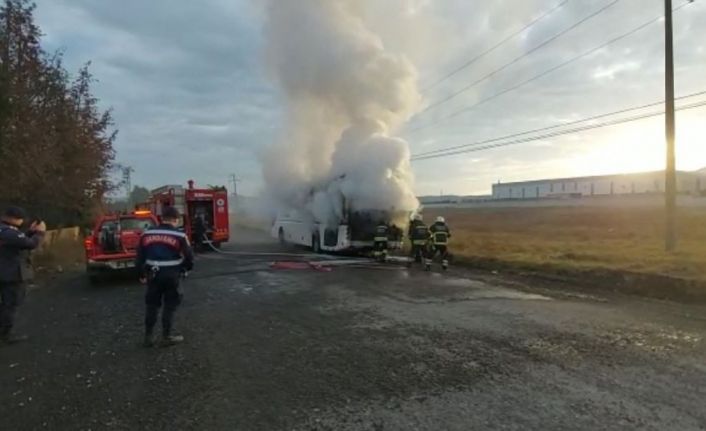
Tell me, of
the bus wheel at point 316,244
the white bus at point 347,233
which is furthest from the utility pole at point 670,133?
the bus wheel at point 316,244

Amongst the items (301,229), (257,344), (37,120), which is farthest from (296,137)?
(257,344)

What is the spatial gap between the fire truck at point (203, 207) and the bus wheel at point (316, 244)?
16.5 ft

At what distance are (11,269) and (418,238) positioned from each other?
38.6 ft

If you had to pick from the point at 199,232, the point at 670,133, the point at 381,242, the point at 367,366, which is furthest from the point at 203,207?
the point at 367,366

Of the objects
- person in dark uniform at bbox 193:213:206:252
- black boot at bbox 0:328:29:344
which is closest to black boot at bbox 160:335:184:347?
black boot at bbox 0:328:29:344

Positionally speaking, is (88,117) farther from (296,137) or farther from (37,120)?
(296,137)

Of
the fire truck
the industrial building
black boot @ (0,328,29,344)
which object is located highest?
the industrial building

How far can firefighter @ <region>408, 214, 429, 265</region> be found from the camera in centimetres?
1730

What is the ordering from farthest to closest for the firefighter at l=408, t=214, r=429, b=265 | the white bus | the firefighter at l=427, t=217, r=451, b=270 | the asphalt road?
the white bus, the firefighter at l=408, t=214, r=429, b=265, the firefighter at l=427, t=217, r=451, b=270, the asphalt road

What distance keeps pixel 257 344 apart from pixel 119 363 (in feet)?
5.26

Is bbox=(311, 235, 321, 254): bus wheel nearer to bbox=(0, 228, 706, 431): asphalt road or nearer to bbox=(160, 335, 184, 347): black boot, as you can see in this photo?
bbox=(0, 228, 706, 431): asphalt road

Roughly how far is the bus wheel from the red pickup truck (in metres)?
8.83

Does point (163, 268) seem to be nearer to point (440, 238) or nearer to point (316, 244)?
point (440, 238)

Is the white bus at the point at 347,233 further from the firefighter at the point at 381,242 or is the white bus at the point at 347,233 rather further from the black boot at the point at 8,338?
the black boot at the point at 8,338
